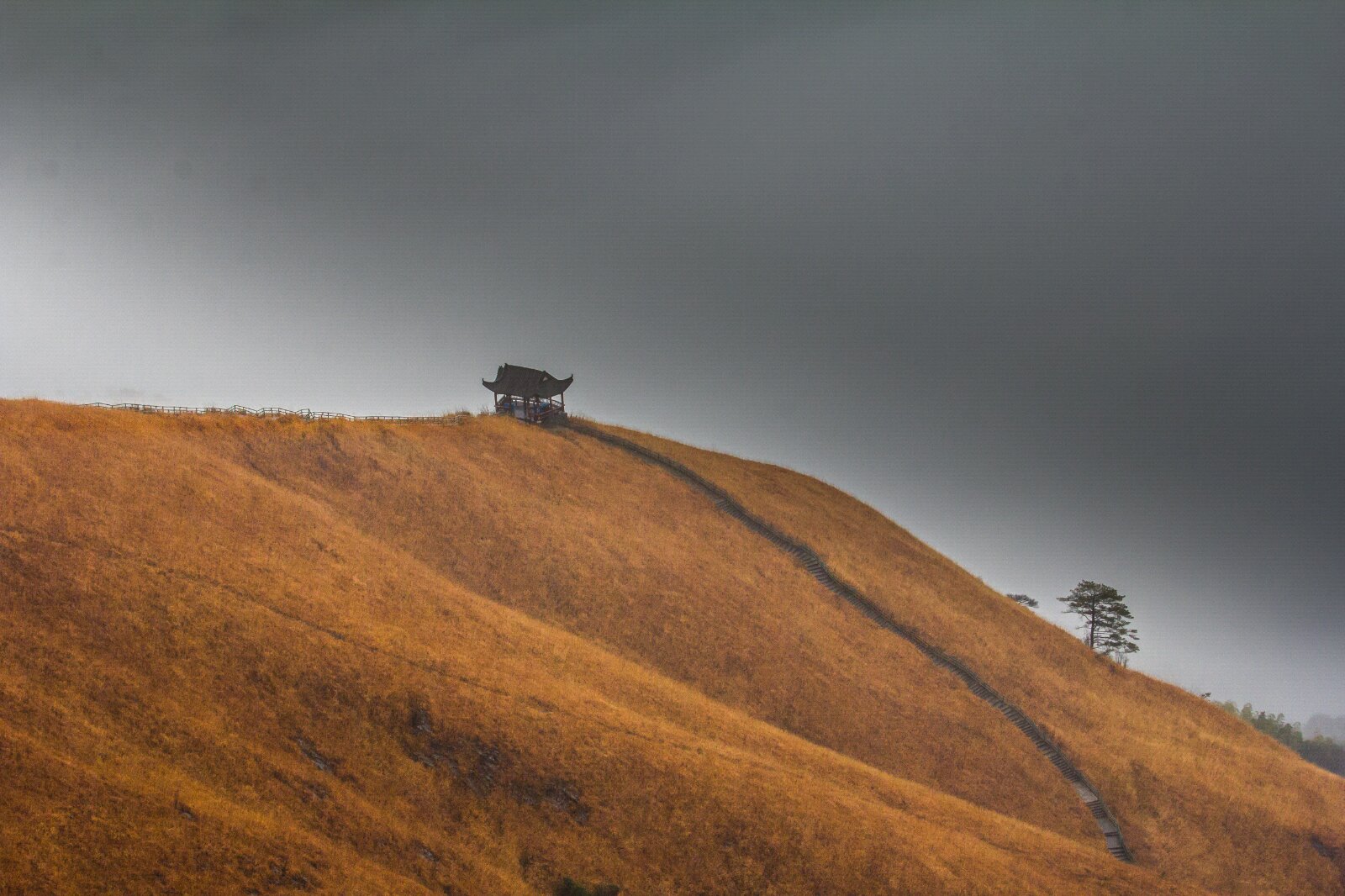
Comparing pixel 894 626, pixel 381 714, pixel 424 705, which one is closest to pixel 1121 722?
pixel 894 626

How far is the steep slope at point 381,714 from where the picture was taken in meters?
22.0

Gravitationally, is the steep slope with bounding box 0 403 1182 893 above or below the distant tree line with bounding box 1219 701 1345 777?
below

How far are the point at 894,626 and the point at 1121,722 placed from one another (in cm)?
1512

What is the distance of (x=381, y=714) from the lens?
93.5ft

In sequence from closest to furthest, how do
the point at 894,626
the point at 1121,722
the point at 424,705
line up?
the point at 424,705
the point at 1121,722
the point at 894,626

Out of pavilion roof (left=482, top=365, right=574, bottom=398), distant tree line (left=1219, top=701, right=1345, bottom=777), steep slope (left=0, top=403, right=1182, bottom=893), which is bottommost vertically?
steep slope (left=0, top=403, right=1182, bottom=893)

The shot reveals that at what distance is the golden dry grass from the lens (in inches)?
882

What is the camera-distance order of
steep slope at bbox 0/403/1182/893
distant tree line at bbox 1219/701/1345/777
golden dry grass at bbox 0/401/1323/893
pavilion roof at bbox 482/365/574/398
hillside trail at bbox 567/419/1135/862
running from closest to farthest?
1. steep slope at bbox 0/403/1182/893
2. golden dry grass at bbox 0/401/1323/893
3. hillside trail at bbox 567/419/1135/862
4. pavilion roof at bbox 482/365/574/398
5. distant tree line at bbox 1219/701/1345/777

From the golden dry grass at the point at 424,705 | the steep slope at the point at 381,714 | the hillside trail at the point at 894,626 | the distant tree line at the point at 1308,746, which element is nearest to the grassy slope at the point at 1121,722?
the hillside trail at the point at 894,626

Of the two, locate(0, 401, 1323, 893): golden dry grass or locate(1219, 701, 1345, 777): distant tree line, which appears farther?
locate(1219, 701, 1345, 777): distant tree line

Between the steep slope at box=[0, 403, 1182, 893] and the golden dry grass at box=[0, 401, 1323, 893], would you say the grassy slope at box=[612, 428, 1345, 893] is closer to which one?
the golden dry grass at box=[0, 401, 1323, 893]

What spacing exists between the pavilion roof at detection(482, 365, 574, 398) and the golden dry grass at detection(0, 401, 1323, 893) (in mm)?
14937

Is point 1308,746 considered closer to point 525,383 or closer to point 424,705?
point 525,383

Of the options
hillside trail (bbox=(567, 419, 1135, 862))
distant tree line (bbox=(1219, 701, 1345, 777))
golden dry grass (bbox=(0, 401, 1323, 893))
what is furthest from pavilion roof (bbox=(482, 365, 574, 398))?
distant tree line (bbox=(1219, 701, 1345, 777))
